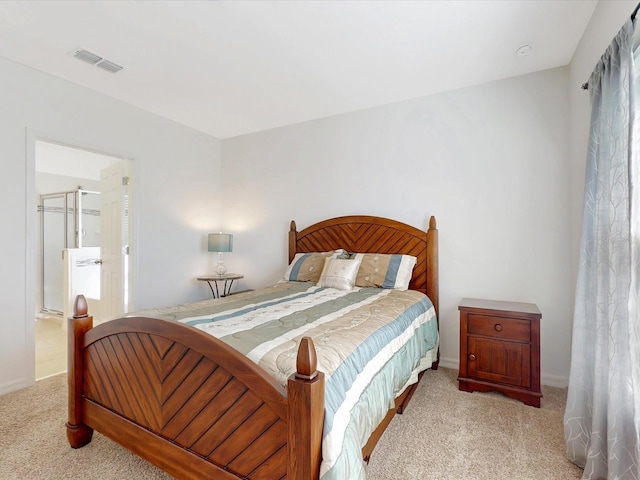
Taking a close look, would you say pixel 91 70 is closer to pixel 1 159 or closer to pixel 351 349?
pixel 1 159

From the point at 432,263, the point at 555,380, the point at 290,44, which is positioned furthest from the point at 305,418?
the point at 555,380

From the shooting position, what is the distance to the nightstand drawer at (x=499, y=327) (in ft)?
7.65

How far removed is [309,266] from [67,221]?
14.4 feet

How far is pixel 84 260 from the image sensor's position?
4.55 m

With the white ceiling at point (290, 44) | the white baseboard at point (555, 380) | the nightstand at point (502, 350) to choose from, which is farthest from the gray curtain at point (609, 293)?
the white baseboard at point (555, 380)

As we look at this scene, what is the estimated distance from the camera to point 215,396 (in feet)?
4.22

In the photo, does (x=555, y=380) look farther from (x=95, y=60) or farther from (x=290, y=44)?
(x=95, y=60)

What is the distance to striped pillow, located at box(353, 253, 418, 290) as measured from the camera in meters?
2.92

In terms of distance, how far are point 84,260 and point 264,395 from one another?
4.64m

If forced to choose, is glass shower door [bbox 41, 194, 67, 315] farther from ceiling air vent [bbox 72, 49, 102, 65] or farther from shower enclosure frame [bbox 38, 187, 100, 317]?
ceiling air vent [bbox 72, 49, 102, 65]

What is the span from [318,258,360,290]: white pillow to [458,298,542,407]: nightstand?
95cm

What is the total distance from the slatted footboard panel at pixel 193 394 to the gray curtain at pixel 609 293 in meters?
1.39

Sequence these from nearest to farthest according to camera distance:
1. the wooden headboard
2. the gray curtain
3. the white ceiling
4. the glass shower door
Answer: the gray curtain → the white ceiling → the wooden headboard → the glass shower door

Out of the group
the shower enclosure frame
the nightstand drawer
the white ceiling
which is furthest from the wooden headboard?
the shower enclosure frame
